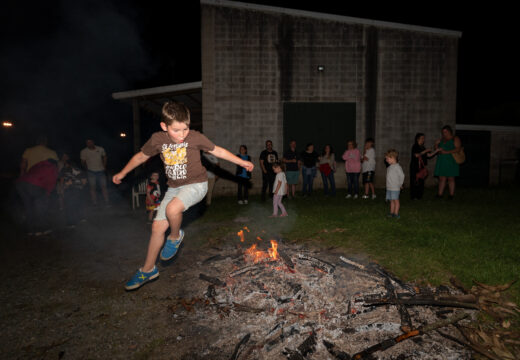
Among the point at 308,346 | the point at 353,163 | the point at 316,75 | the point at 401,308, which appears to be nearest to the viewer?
the point at 308,346

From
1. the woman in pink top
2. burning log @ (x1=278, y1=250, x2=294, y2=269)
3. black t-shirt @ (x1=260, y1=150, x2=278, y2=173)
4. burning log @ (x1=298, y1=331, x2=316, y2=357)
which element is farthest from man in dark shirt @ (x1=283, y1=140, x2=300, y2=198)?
burning log @ (x1=298, y1=331, x2=316, y2=357)

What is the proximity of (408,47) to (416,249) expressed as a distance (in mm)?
10121

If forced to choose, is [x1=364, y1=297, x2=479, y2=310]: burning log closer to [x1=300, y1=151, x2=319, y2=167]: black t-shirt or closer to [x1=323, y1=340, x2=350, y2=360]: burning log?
[x1=323, y1=340, x2=350, y2=360]: burning log

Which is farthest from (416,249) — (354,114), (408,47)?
(408,47)

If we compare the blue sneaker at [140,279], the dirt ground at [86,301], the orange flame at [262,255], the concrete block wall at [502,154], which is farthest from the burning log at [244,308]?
the concrete block wall at [502,154]

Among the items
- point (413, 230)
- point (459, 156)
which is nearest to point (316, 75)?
point (459, 156)

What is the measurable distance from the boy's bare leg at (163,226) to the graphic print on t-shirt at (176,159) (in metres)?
0.33

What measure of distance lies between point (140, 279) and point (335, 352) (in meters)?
2.37

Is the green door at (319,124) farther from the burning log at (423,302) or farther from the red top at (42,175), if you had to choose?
the burning log at (423,302)

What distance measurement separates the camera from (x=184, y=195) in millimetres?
3594

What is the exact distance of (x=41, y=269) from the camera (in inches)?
181

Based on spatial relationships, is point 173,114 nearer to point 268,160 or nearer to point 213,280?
point 213,280

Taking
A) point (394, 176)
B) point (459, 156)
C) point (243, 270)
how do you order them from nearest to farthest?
point (243, 270)
point (394, 176)
point (459, 156)

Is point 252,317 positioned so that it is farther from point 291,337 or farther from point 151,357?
point 151,357
